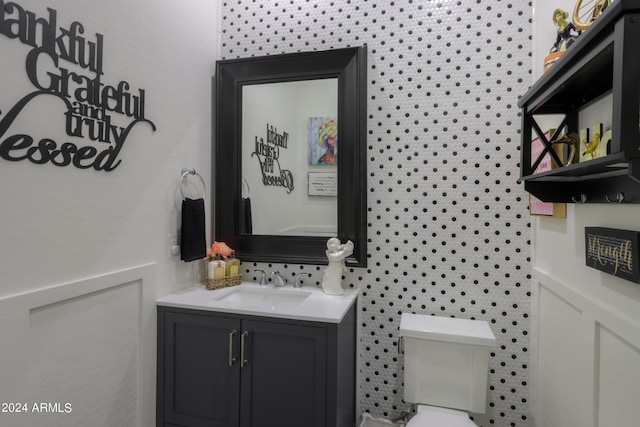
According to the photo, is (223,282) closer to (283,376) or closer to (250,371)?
(250,371)

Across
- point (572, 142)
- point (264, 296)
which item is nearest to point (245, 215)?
point (264, 296)

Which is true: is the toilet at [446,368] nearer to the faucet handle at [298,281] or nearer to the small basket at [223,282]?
the faucet handle at [298,281]

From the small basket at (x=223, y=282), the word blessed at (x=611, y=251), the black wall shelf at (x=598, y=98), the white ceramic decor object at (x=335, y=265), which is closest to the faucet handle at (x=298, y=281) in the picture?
the white ceramic decor object at (x=335, y=265)

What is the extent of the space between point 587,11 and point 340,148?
3.74 ft

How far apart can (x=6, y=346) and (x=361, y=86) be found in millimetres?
1808

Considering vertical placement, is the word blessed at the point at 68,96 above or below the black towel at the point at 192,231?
above

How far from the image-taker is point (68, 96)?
1.26 metres

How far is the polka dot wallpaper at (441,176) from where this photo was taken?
1727 millimetres

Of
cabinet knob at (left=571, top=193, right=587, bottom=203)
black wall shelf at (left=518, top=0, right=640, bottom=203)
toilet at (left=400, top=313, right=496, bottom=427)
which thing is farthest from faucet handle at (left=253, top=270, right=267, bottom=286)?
cabinet knob at (left=571, top=193, right=587, bottom=203)

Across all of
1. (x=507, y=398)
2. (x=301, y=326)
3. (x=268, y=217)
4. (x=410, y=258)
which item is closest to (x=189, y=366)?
(x=301, y=326)

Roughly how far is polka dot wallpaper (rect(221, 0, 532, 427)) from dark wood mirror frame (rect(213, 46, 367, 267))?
2.8 inches

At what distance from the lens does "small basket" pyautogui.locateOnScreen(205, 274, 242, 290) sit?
191 centimetres

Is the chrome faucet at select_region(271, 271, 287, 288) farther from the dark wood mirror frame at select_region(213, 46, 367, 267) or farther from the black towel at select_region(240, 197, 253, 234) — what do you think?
the black towel at select_region(240, 197, 253, 234)

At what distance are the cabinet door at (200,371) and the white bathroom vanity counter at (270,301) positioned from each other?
0.06 meters
